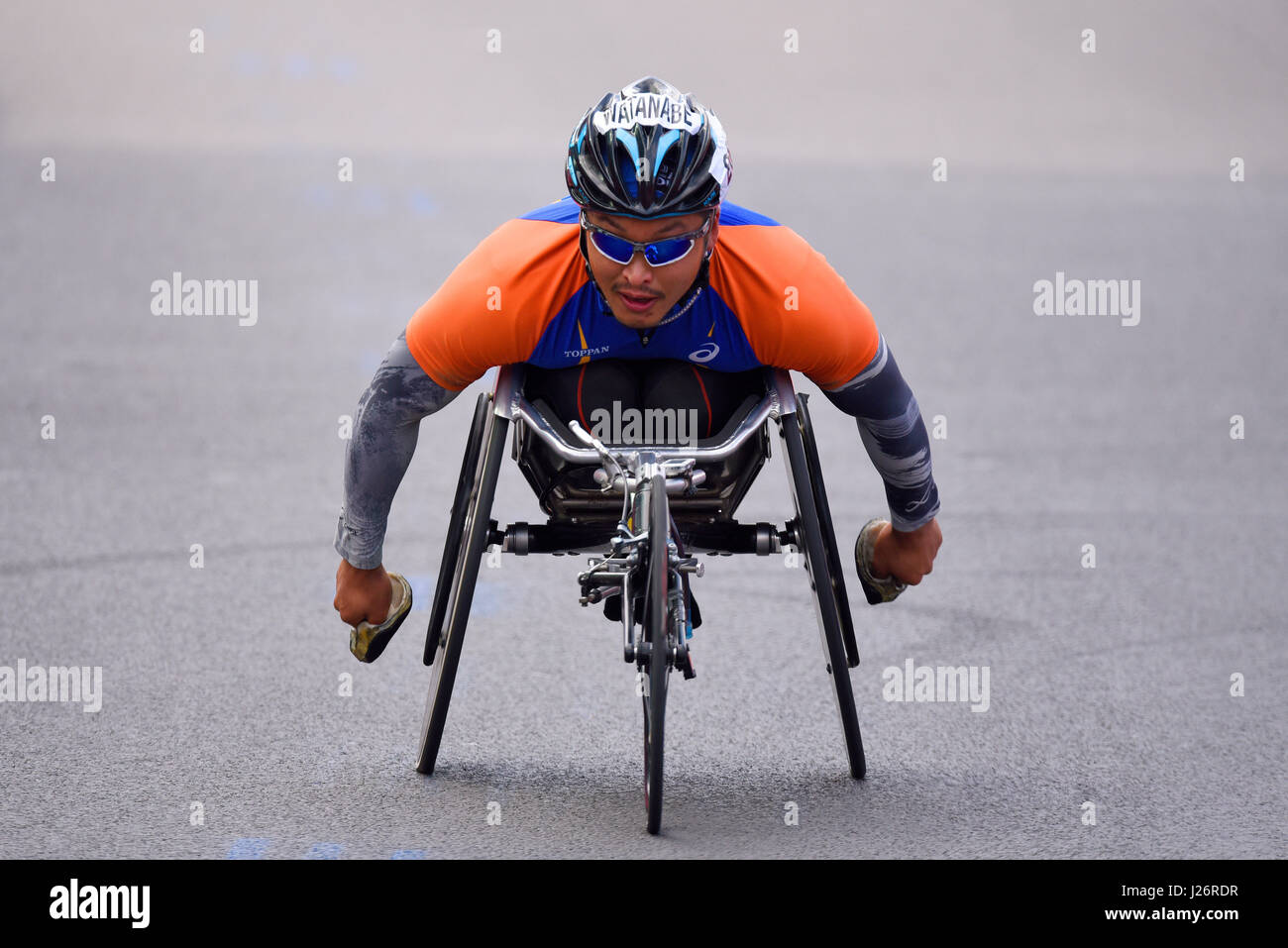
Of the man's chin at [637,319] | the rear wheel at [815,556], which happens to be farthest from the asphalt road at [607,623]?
the man's chin at [637,319]

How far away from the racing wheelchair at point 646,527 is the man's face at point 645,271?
1.03ft

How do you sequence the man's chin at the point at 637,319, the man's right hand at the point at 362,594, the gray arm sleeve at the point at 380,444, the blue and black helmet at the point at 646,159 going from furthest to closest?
the man's right hand at the point at 362,594
the gray arm sleeve at the point at 380,444
the man's chin at the point at 637,319
the blue and black helmet at the point at 646,159

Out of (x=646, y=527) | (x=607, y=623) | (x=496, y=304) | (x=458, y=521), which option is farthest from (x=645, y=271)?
(x=607, y=623)

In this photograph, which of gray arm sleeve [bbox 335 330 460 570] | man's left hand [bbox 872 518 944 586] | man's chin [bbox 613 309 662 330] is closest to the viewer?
man's chin [bbox 613 309 662 330]

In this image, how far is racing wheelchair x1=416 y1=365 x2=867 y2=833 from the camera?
3.57 meters

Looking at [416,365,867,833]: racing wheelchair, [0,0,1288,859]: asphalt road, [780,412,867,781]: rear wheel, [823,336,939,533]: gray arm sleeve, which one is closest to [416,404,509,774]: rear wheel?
[416,365,867,833]: racing wheelchair

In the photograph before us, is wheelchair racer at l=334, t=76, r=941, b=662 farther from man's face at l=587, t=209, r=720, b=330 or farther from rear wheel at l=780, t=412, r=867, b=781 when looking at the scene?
rear wheel at l=780, t=412, r=867, b=781

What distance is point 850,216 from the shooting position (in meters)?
13.9

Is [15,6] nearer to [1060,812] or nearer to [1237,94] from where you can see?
[1237,94]

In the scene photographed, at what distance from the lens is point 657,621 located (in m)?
3.47

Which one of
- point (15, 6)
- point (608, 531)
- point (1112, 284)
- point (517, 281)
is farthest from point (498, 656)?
point (15, 6)

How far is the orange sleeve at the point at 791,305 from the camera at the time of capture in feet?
12.0

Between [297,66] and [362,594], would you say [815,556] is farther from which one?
[297,66]

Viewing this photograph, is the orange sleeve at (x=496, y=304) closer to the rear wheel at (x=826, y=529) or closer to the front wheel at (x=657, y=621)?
the front wheel at (x=657, y=621)
